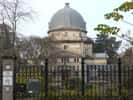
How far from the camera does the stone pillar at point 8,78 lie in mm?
18109

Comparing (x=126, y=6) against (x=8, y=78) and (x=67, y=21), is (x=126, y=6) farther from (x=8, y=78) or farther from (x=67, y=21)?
(x=67, y=21)

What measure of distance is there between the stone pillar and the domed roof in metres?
73.9

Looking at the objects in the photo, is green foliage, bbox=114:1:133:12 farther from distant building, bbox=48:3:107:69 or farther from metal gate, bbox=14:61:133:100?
distant building, bbox=48:3:107:69

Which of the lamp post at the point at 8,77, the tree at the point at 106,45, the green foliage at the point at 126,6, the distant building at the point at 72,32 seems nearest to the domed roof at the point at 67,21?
the distant building at the point at 72,32

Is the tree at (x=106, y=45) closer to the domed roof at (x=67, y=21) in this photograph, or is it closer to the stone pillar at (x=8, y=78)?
the domed roof at (x=67, y=21)

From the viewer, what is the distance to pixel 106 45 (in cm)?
10312

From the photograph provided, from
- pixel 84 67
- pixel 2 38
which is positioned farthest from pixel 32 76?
pixel 2 38

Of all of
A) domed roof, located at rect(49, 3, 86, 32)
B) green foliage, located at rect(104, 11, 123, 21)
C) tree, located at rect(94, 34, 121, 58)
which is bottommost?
green foliage, located at rect(104, 11, 123, 21)

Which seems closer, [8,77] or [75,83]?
[8,77]

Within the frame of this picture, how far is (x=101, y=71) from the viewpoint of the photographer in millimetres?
19641

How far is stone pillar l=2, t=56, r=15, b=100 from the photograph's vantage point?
18109 millimetres

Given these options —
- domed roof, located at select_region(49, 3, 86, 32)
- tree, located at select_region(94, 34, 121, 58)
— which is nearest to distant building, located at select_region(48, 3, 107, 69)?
domed roof, located at select_region(49, 3, 86, 32)

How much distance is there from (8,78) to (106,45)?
85681mm

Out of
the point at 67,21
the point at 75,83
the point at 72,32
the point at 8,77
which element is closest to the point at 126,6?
the point at 8,77
